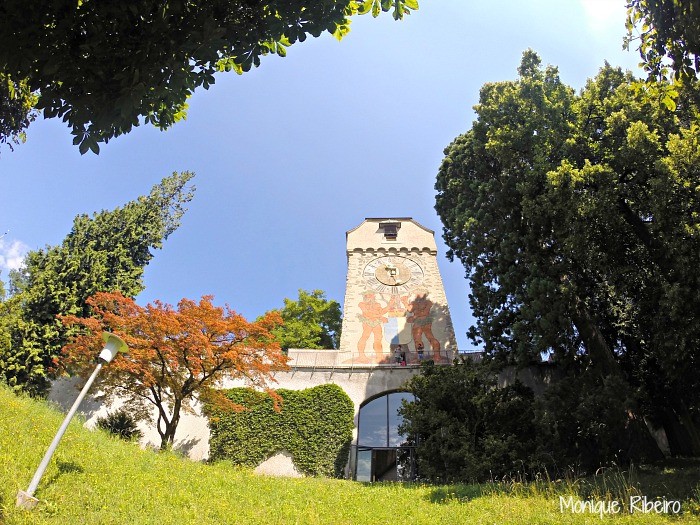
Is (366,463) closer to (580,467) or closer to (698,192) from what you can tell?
(580,467)

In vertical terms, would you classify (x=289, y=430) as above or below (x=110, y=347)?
below

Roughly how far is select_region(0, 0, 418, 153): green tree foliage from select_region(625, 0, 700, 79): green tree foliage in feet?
13.1

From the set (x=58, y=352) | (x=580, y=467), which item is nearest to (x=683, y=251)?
(x=580, y=467)

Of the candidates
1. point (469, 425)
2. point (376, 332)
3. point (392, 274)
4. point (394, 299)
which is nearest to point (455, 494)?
point (469, 425)

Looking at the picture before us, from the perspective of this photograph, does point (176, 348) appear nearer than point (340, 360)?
Yes

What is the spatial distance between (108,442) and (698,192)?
56.1 feet

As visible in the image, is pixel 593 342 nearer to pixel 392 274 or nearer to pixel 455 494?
pixel 455 494

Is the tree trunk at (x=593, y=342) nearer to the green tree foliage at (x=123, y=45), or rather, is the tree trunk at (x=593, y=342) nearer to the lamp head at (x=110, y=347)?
the lamp head at (x=110, y=347)

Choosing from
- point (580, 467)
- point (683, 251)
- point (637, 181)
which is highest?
point (637, 181)

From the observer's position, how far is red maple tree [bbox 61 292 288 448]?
14672 mm

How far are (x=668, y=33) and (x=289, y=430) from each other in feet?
56.1

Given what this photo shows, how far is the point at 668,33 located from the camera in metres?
5.38

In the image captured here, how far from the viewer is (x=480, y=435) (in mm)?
15086

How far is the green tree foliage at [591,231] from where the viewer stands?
12250 millimetres
